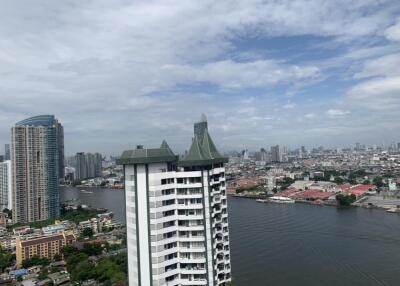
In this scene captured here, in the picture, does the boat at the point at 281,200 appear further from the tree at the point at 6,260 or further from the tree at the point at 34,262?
the tree at the point at 6,260

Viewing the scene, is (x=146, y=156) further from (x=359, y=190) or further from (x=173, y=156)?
(x=359, y=190)

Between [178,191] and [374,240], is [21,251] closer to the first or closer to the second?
[178,191]

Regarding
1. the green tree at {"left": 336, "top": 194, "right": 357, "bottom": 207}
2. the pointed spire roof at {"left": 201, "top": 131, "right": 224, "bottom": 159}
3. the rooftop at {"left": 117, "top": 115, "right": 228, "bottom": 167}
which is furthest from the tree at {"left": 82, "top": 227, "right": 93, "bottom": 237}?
the green tree at {"left": 336, "top": 194, "right": 357, "bottom": 207}

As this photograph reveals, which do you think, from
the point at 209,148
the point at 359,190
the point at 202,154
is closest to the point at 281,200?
the point at 359,190

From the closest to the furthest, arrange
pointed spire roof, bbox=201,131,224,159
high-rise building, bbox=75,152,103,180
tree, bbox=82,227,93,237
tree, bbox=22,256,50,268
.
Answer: pointed spire roof, bbox=201,131,224,159 → tree, bbox=22,256,50,268 → tree, bbox=82,227,93,237 → high-rise building, bbox=75,152,103,180

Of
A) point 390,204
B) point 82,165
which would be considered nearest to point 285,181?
point 390,204

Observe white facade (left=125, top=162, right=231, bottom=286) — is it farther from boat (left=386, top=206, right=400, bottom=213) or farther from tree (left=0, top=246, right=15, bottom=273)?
boat (left=386, top=206, right=400, bottom=213)

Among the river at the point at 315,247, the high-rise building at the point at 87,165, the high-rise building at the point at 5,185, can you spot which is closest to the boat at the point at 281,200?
the river at the point at 315,247
